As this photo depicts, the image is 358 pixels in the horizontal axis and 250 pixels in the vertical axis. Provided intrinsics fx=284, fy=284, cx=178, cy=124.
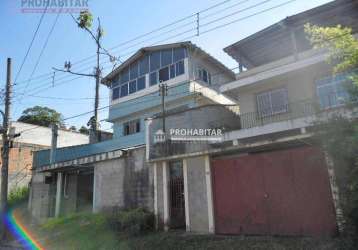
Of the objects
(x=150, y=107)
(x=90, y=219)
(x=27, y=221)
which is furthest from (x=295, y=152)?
(x=27, y=221)

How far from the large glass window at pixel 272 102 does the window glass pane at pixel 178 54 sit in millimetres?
6162

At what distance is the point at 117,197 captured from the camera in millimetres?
12977

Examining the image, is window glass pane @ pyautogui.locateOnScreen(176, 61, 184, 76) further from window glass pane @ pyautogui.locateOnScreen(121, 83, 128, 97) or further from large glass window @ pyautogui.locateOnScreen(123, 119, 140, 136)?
window glass pane @ pyautogui.locateOnScreen(121, 83, 128, 97)

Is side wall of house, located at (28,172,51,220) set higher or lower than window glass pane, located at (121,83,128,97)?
lower

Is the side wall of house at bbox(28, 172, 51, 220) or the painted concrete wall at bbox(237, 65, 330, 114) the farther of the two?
the side wall of house at bbox(28, 172, 51, 220)

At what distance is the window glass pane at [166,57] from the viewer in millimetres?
18853

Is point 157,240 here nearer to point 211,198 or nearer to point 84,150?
point 211,198

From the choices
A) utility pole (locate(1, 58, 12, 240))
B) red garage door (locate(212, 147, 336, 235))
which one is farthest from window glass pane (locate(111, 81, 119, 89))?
red garage door (locate(212, 147, 336, 235))

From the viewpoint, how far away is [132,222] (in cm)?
1071

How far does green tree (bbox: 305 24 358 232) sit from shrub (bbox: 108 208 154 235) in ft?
22.4

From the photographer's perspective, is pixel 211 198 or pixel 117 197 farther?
pixel 117 197

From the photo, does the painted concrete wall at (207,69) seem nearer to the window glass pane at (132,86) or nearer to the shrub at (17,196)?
the window glass pane at (132,86)

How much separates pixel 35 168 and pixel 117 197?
8.85m

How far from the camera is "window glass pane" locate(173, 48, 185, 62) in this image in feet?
59.6
